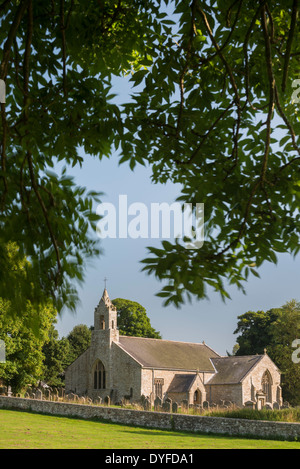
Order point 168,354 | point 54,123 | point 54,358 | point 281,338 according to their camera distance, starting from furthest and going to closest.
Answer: point 54,358 → point 168,354 → point 281,338 → point 54,123

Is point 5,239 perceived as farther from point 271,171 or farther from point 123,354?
point 123,354

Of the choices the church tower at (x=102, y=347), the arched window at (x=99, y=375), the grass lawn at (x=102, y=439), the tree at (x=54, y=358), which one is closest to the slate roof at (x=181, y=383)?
the church tower at (x=102, y=347)

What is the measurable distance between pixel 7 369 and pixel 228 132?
30.3m

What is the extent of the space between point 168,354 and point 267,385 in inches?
365

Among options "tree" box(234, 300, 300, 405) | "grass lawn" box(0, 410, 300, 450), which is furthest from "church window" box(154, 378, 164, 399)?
"grass lawn" box(0, 410, 300, 450)

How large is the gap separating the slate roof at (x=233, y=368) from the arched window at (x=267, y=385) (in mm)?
1596

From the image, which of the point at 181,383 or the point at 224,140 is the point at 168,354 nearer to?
the point at 181,383

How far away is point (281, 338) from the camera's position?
43.2m

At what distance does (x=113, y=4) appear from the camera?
6062 mm

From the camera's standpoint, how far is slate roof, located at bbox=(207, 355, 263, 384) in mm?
43938

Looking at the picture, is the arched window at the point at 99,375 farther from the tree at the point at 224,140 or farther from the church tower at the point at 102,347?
the tree at the point at 224,140

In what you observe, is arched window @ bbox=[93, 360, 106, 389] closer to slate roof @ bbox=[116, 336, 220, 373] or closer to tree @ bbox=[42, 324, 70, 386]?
slate roof @ bbox=[116, 336, 220, 373]

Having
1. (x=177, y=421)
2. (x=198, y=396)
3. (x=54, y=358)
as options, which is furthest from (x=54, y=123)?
(x=54, y=358)

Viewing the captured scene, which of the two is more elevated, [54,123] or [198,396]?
[54,123]
